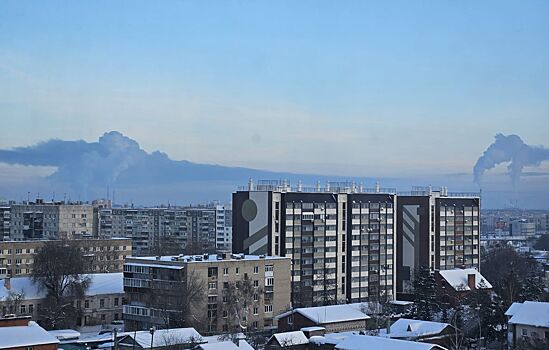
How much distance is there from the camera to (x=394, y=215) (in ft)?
131

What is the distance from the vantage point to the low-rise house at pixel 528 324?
21375 millimetres

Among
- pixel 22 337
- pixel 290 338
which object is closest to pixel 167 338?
pixel 290 338

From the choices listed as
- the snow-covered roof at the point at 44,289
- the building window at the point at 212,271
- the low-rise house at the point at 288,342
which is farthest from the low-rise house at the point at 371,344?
the snow-covered roof at the point at 44,289

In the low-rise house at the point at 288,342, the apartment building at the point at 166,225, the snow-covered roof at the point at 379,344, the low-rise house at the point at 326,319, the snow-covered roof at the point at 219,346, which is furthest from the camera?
the apartment building at the point at 166,225

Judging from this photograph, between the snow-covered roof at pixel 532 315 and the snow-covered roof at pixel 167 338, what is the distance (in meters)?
9.71

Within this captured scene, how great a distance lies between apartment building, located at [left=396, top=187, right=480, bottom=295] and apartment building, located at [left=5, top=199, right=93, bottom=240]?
24.2 metres

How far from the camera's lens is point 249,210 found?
3616 centimetres

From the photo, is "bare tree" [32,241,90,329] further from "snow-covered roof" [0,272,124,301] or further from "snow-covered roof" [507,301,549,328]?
"snow-covered roof" [507,301,549,328]

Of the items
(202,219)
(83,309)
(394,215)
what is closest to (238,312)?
(83,309)

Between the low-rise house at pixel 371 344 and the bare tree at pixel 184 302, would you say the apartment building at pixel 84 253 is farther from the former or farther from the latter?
the low-rise house at pixel 371 344

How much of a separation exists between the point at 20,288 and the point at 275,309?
34.4ft

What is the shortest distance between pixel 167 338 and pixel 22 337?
4135 mm

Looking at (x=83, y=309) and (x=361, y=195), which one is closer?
(x=83, y=309)

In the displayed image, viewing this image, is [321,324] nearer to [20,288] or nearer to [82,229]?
[20,288]
